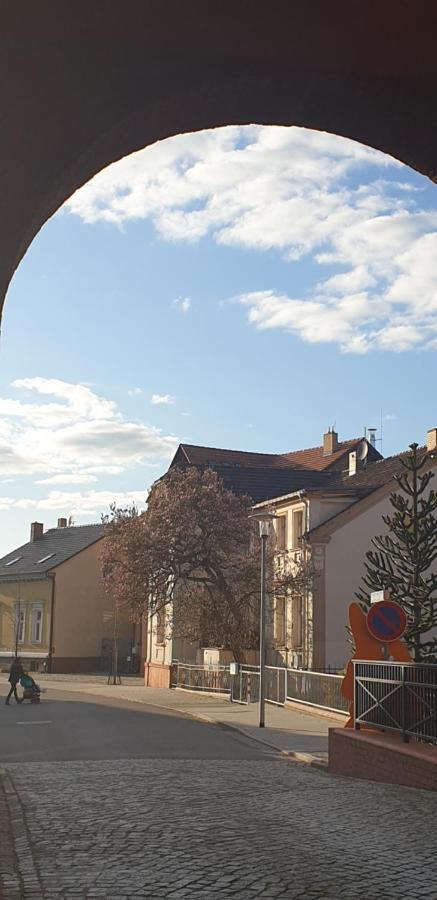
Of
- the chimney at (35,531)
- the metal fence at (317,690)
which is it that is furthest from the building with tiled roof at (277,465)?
the chimney at (35,531)

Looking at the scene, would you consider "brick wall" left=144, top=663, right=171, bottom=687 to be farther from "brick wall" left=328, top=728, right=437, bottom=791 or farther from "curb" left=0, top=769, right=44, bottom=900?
"curb" left=0, top=769, right=44, bottom=900

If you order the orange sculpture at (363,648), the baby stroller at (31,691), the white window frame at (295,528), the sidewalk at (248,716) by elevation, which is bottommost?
the sidewalk at (248,716)

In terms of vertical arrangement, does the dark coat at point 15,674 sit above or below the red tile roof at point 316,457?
below

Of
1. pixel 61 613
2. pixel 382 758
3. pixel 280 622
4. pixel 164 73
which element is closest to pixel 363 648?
pixel 382 758

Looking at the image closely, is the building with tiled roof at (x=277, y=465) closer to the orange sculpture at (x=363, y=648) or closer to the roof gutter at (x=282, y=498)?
the roof gutter at (x=282, y=498)

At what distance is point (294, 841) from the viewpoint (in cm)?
828

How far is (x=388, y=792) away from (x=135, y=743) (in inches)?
325

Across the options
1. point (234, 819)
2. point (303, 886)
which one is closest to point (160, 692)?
point (234, 819)

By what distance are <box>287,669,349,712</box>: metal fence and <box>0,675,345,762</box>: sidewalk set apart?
29 centimetres

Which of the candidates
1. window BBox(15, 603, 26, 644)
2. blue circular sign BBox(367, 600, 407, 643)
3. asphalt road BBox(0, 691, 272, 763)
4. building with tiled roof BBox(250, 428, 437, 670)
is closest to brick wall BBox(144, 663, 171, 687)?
building with tiled roof BBox(250, 428, 437, 670)

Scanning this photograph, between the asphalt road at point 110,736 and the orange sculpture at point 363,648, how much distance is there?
92.5 inches

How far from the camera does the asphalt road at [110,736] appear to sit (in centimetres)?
1684

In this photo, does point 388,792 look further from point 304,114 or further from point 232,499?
point 232,499

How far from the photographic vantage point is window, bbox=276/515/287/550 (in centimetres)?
4016
